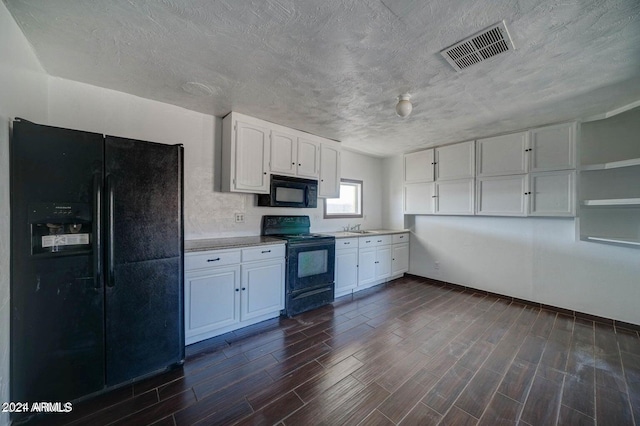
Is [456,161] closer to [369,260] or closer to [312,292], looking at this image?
[369,260]

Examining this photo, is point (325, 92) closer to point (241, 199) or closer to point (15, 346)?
point (241, 199)

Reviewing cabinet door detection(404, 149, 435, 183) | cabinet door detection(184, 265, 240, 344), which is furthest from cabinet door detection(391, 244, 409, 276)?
cabinet door detection(184, 265, 240, 344)

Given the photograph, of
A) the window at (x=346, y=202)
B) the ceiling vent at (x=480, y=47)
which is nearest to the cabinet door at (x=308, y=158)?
the window at (x=346, y=202)

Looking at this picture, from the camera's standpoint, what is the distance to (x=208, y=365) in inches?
78.5

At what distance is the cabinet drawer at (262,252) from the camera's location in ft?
8.39

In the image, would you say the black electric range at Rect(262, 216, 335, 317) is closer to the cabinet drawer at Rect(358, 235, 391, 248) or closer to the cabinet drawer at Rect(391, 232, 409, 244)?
the cabinet drawer at Rect(358, 235, 391, 248)

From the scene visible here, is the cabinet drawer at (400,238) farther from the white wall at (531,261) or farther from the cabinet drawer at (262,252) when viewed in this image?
the cabinet drawer at (262,252)

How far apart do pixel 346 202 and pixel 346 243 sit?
3.92 ft

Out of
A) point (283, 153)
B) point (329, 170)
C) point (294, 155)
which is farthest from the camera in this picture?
point (329, 170)

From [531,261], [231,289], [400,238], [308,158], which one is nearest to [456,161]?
[400,238]

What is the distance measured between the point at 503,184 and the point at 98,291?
15.1ft

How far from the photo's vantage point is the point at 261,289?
8.75ft

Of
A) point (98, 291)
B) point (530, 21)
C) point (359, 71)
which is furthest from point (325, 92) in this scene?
point (98, 291)

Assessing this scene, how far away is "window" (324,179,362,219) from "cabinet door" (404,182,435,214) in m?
0.89
